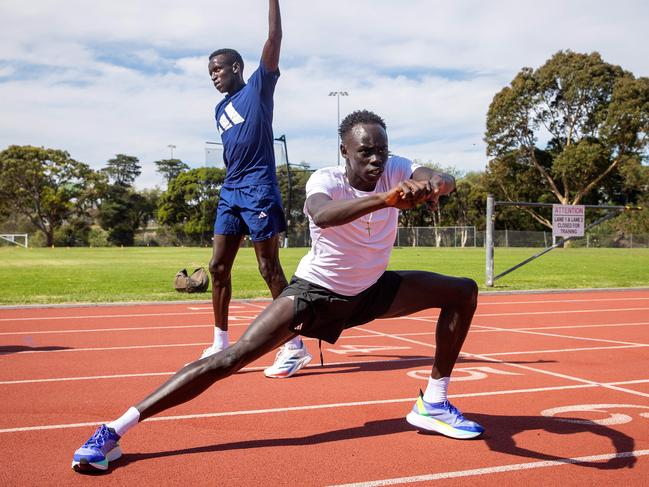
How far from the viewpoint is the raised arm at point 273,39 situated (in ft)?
15.9

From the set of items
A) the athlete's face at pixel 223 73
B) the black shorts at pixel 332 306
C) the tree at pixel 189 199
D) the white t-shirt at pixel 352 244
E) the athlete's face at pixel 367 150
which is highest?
the tree at pixel 189 199

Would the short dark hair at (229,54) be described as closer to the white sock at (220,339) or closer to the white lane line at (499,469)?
the white sock at (220,339)

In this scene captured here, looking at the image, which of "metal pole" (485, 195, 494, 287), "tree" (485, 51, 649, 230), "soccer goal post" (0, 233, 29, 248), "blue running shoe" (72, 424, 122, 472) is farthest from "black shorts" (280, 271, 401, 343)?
"soccer goal post" (0, 233, 29, 248)

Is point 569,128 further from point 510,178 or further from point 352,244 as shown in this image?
point 352,244

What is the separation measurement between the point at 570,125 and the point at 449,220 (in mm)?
19119

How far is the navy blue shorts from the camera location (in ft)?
18.0

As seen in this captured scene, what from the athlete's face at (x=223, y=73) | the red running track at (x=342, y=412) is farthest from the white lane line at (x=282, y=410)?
the athlete's face at (x=223, y=73)

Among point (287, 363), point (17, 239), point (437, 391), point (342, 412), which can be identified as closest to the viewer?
point (437, 391)

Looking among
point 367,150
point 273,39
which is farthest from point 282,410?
point 273,39

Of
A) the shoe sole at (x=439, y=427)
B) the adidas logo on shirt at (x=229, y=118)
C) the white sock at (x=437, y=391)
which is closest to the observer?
the shoe sole at (x=439, y=427)

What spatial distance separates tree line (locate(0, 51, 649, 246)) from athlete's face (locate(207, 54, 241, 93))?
109 feet

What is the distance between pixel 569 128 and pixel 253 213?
48.2 m

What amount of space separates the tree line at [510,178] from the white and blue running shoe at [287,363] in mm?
33767

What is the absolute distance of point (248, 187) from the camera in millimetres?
5555
